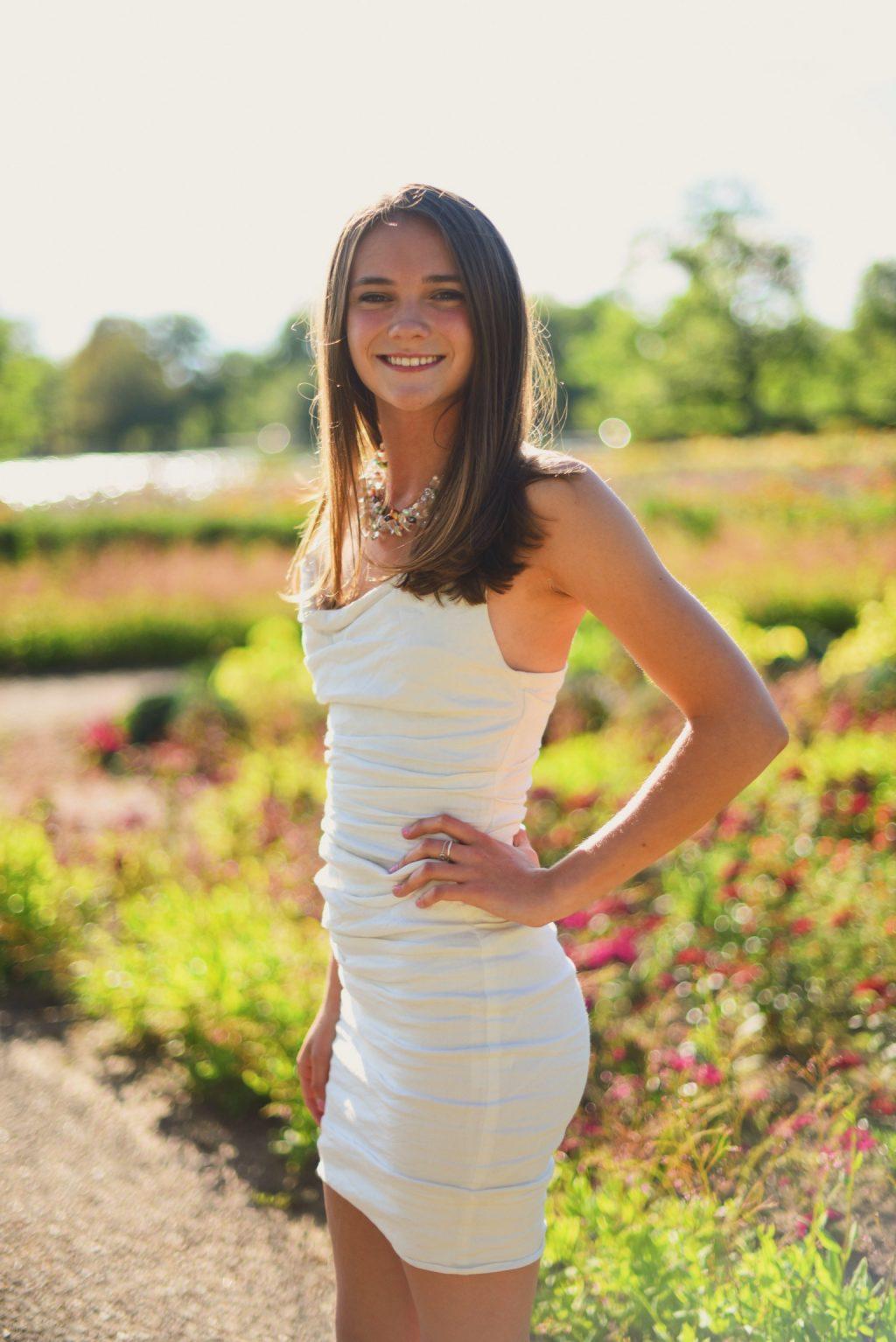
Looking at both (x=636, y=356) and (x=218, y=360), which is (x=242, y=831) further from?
(x=218, y=360)

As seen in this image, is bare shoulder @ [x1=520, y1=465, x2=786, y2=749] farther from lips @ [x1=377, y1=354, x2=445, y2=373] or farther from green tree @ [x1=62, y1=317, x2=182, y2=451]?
green tree @ [x1=62, y1=317, x2=182, y2=451]

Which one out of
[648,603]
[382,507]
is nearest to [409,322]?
[382,507]

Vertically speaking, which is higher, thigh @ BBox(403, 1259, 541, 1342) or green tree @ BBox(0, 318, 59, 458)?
thigh @ BBox(403, 1259, 541, 1342)

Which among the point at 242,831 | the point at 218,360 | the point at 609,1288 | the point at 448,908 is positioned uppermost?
the point at 448,908

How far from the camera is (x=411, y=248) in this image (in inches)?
66.1

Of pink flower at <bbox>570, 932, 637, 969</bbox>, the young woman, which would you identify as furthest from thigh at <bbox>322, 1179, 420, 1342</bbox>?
pink flower at <bbox>570, 932, 637, 969</bbox>

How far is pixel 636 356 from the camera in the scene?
4953 centimetres

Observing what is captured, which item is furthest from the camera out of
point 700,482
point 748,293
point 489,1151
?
point 748,293

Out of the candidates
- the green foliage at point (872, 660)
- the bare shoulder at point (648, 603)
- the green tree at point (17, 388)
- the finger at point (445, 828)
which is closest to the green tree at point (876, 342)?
the green tree at point (17, 388)

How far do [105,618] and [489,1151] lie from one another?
11267mm

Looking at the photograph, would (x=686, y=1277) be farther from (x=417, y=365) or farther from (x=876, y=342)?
(x=876, y=342)

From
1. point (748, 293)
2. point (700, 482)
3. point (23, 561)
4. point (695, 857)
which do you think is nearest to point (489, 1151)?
point (695, 857)

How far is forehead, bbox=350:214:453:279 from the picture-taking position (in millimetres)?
1677

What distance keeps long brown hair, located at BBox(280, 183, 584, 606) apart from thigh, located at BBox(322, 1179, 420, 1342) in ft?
3.11
